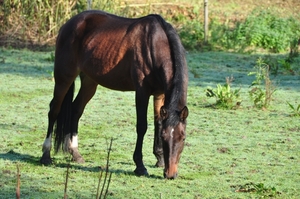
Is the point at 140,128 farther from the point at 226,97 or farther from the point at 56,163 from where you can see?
the point at 226,97

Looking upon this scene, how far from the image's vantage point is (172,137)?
6.41 meters

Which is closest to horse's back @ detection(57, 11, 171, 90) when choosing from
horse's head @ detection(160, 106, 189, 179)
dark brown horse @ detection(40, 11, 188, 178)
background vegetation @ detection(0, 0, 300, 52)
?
dark brown horse @ detection(40, 11, 188, 178)

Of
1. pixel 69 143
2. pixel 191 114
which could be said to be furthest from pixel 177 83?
pixel 191 114

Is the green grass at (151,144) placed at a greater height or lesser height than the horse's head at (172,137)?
lesser

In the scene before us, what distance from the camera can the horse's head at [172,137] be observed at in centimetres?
638

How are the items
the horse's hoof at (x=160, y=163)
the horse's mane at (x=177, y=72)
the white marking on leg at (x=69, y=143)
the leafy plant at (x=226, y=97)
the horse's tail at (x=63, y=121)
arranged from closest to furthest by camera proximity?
the horse's mane at (x=177, y=72) → the horse's hoof at (x=160, y=163) → the white marking on leg at (x=69, y=143) → the horse's tail at (x=63, y=121) → the leafy plant at (x=226, y=97)

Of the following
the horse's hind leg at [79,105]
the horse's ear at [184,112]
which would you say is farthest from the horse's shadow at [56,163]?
the horse's ear at [184,112]

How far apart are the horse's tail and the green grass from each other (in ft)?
0.71

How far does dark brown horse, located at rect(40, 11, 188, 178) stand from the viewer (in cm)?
648

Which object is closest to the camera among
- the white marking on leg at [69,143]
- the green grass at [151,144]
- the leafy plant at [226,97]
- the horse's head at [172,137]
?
the green grass at [151,144]

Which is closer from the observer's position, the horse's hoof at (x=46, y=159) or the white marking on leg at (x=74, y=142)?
the horse's hoof at (x=46, y=159)

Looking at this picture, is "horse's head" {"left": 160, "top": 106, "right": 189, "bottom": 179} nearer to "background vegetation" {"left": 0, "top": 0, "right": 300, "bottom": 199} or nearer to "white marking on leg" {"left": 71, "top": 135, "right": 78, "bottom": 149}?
"background vegetation" {"left": 0, "top": 0, "right": 300, "bottom": 199}

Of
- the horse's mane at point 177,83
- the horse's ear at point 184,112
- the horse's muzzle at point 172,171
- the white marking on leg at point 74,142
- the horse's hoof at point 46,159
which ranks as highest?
the horse's mane at point 177,83

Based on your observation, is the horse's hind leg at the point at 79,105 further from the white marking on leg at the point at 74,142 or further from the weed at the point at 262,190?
the weed at the point at 262,190
